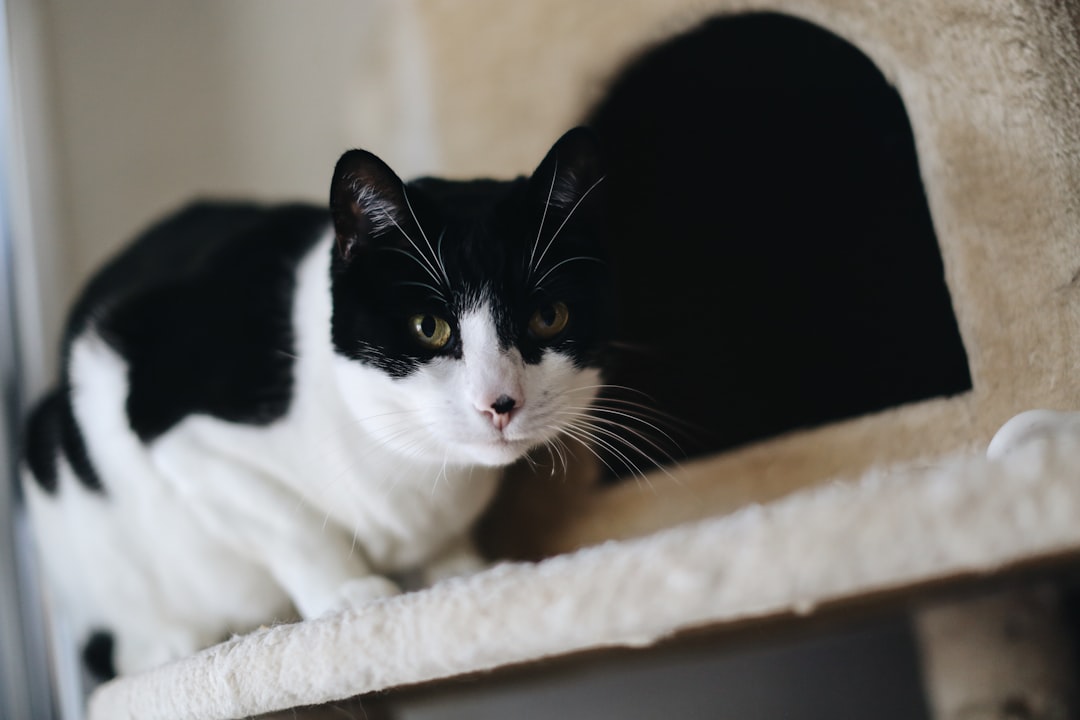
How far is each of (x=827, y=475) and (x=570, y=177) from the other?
460 millimetres

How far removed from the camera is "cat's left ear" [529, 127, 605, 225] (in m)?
0.87

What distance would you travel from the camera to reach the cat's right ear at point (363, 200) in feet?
2.73

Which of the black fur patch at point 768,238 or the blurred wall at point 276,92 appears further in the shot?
the blurred wall at point 276,92

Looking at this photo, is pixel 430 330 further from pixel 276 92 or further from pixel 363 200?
pixel 276 92

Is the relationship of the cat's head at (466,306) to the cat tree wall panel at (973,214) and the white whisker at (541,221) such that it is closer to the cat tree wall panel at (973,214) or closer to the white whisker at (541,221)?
the white whisker at (541,221)

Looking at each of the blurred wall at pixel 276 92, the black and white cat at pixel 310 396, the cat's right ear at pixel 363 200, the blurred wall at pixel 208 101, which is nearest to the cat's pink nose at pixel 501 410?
the black and white cat at pixel 310 396

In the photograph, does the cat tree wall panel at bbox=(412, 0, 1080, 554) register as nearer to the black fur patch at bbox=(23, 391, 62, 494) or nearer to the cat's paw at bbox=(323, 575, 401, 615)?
the cat's paw at bbox=(323, 575, 401, 615)

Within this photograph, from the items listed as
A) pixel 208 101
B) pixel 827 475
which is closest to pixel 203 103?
pixel 208 101

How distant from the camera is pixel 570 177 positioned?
0.89 meters

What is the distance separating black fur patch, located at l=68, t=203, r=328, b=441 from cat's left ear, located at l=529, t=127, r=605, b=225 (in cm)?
34

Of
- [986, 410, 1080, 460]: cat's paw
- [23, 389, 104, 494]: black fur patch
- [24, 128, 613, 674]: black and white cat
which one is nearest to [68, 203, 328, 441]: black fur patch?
[24, 128, 613, 674]: black and white cat

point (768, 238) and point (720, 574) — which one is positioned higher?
point (768, 238)

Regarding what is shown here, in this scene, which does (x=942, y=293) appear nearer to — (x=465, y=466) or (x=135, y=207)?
(x=465, y=466)

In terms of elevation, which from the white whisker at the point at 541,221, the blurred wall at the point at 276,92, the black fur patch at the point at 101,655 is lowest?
the black fur patch at the point at 101,655
